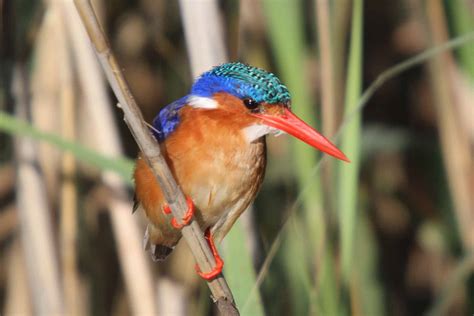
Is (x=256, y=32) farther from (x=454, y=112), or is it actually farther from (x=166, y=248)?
(x=166, y=248)

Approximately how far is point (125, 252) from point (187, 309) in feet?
0.88

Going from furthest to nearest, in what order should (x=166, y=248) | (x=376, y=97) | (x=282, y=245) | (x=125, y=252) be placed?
(x=376, y=97), (x=125, y=252), (x=282, y=245), (x=166, y=248)

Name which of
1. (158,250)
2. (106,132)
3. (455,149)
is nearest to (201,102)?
(158,250)

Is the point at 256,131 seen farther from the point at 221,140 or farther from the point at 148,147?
the point at 148,147

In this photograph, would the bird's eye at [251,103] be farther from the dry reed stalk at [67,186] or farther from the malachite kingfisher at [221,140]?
the dry reed stalk at [67,186]

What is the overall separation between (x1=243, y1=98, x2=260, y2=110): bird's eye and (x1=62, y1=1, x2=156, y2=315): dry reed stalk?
0.64 m

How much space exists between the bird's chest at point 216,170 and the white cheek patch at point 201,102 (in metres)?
0.07

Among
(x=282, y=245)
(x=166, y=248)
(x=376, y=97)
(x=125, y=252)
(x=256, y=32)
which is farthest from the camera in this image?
(x=376, y=97)

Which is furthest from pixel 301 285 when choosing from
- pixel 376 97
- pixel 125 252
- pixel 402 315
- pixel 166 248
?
pixel 376 97

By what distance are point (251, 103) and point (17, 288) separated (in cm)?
115

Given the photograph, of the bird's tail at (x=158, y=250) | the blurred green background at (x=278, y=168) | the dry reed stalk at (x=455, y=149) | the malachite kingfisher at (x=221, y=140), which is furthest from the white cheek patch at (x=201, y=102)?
the dry reed stalk at (x=455, y=149)

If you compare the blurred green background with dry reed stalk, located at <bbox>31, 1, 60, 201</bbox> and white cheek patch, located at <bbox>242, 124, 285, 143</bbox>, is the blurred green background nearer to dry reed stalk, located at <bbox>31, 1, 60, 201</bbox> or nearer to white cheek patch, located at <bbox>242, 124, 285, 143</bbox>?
dry reed stalk, located at <bbox>31, 1, 60, 201</bbox>

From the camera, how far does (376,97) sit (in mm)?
2822

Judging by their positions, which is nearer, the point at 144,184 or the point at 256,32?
the point at 144,184
